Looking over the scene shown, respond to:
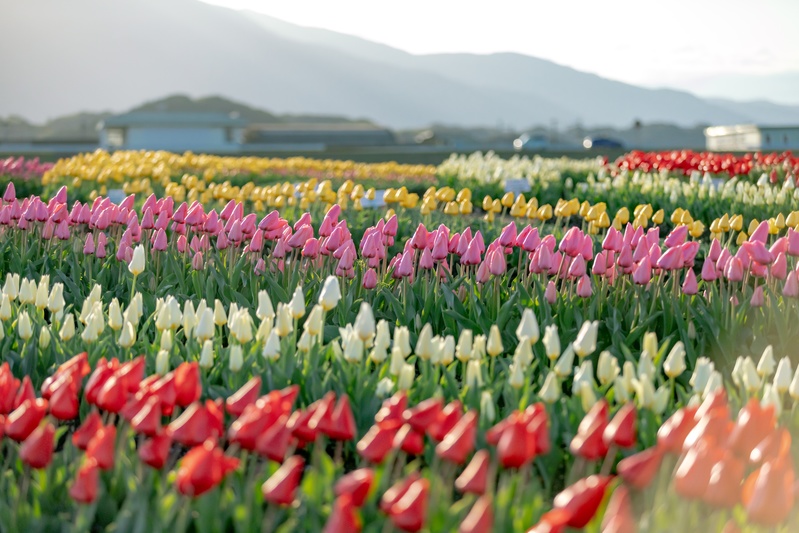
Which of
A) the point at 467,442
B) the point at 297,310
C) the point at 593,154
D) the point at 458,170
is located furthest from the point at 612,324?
the point at 593,154

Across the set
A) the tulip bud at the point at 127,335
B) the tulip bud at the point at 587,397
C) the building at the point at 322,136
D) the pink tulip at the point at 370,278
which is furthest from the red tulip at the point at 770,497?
the building at the point at 322,136

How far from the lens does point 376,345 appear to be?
335 centimetres

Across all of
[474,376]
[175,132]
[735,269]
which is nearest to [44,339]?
[474,376]

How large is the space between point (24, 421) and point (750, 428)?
6.38ft

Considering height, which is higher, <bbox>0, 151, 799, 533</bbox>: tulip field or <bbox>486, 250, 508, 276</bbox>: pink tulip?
<bbox>486, 250, 508, 276</bbox>: pink tulip

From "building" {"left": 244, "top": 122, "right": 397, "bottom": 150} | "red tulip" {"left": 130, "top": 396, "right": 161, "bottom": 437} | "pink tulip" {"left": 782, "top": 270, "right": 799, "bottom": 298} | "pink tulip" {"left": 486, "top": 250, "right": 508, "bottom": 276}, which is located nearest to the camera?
"red tulip" {"left": 130, "top": 396, "right": 161, "bottom": 437}

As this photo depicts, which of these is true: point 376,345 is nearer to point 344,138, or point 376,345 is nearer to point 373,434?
point 373,434

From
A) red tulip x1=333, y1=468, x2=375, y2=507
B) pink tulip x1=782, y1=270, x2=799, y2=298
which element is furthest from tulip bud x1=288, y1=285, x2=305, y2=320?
pink tulip x1=782, y1=270, x2=799, y2=298

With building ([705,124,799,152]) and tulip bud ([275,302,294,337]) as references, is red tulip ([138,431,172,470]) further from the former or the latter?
building ([705,124,799,152])

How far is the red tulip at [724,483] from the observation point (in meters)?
2.13

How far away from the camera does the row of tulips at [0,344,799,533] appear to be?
6.96 ft

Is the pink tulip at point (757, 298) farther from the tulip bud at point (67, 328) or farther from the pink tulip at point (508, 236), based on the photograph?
the tulip bud at point (67, 328)

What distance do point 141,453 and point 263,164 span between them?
14033 mm

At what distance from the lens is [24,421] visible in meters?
2.54
